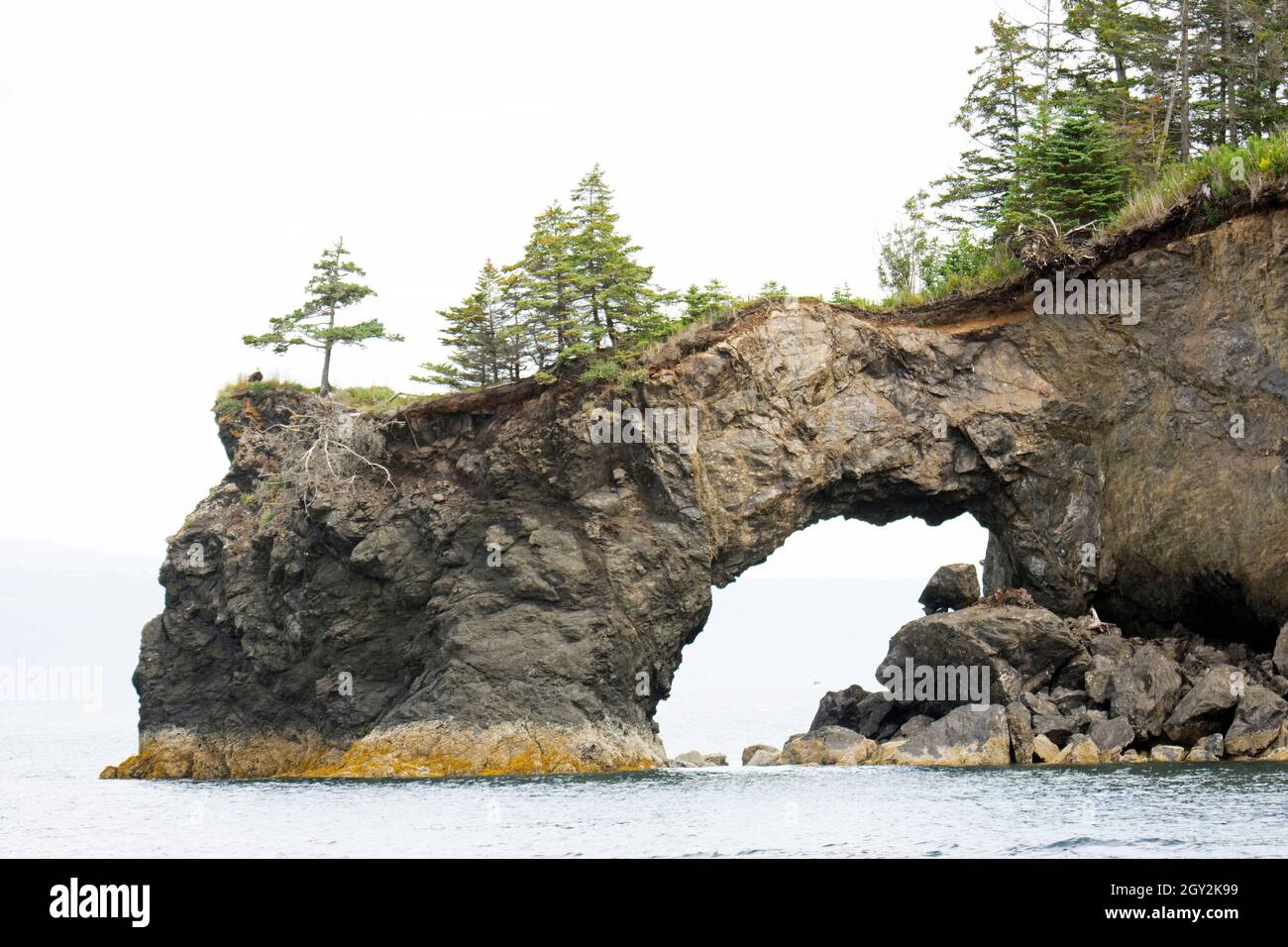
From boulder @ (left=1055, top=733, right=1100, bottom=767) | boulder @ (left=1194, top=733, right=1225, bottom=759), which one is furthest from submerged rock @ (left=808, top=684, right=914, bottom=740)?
boulder @ (left=1194, top=733, right=1225, bottom=759)

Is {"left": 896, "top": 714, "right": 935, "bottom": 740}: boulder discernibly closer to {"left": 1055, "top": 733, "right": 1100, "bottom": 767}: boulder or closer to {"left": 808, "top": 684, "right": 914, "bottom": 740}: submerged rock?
{"left": 808, "top": 684, "right": 914, "bottom": 740}: submerged rock

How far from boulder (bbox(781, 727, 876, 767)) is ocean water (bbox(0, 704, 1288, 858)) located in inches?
55.7

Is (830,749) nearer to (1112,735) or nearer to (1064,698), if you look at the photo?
(1064,698)

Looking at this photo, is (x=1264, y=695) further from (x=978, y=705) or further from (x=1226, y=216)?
(x=1226, y=216)

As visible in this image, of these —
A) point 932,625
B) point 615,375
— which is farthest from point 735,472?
point 932,625

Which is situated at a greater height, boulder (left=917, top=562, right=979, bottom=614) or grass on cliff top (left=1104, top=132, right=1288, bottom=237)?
grass on cliff top (left=1104, top=132, right=1288, bottom=237)

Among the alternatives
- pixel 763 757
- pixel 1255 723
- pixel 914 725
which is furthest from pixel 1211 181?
pixel 763 757

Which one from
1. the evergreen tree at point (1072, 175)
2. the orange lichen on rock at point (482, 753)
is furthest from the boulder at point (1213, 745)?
the evergreen tree at point (1072, 175)

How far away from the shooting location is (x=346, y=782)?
118 ft

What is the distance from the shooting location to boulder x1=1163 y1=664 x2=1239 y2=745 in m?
34.2

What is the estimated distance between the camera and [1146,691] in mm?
35594

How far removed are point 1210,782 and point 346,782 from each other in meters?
20.8

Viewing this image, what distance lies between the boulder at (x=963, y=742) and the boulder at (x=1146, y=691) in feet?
9.84

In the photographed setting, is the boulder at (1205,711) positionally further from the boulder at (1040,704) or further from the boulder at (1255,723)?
the boulder at (1040,704)
